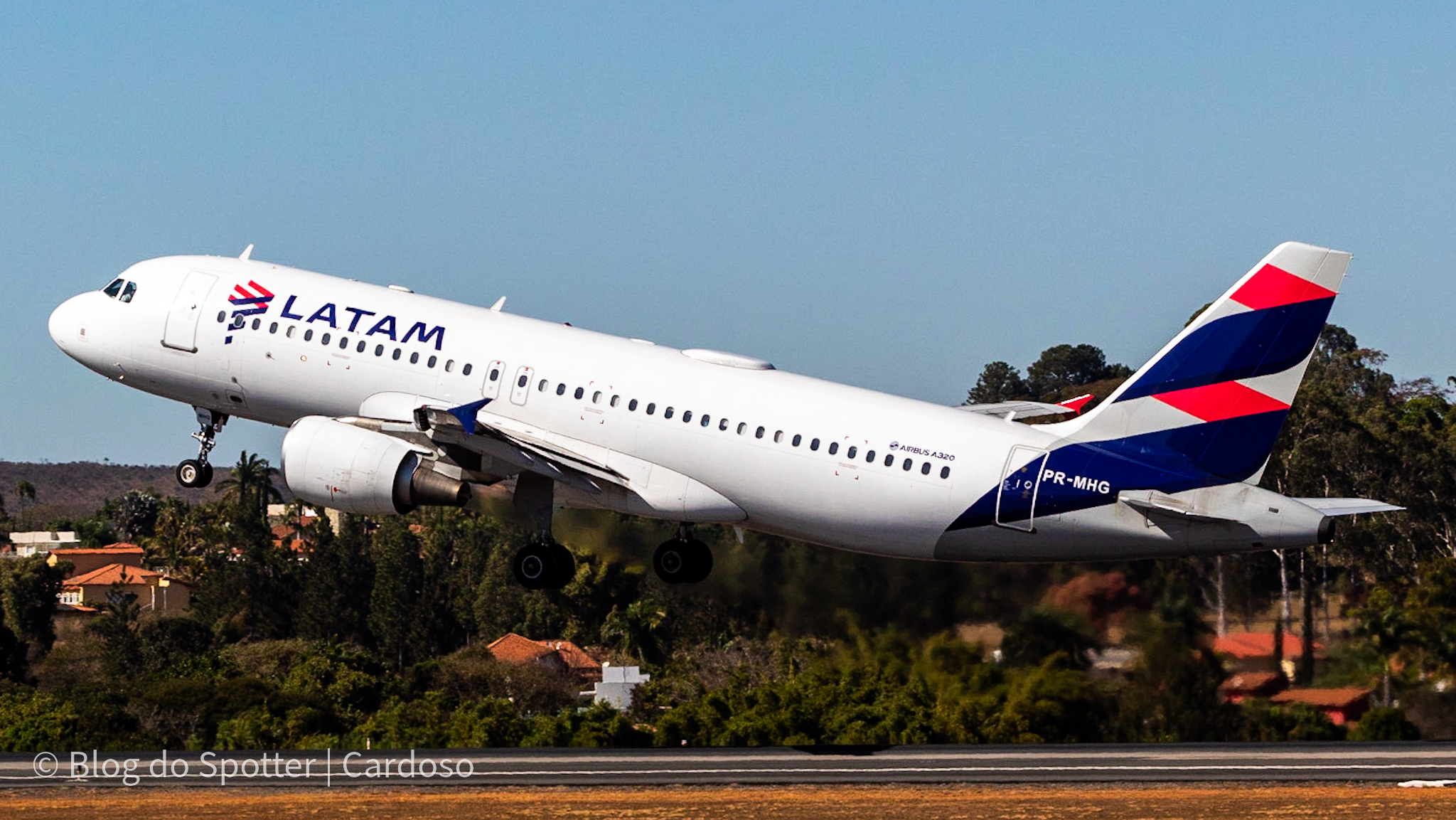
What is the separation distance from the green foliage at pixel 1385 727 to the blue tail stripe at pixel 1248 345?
10.4 meters

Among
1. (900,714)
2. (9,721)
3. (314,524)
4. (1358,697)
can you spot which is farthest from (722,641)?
(314,524)

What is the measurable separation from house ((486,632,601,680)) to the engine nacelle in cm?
5155

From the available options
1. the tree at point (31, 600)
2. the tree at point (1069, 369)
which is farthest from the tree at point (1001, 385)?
the tree at point (31, 600)

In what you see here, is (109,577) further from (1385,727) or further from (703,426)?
(1385,727)

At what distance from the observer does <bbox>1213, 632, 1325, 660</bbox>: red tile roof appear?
137ft

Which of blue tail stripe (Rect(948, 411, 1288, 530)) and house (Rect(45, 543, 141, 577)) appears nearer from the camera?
blue tail stripe (Rect(948, 411, 1288, 530))

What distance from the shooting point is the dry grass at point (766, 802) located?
123ft

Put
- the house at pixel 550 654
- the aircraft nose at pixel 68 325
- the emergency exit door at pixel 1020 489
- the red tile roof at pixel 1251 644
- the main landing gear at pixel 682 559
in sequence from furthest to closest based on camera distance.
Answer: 1. the house at pixel 550 654
2. the aircraft nose at pixel 68 325
3. the main landing gear at pixel 682 559
4. the red tile roof at pixel 1251 644
5. the emergency exit door at pixel 1020 489

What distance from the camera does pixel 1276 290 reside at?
3838 centimetres

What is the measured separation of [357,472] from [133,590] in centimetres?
11348

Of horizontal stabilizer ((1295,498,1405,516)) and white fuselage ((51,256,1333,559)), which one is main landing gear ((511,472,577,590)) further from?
horizontal stabilizer ((1295,498,1405,516))

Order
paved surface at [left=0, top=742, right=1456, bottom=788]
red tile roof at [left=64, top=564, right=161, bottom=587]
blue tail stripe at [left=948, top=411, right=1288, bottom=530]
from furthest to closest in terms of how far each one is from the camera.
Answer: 1. red tile roof at [left=64, top=564, right=161, bottom=587]
2. paved surface at [left=0, top=742, right=1456, bottom=788]
3. blue tail stripe at [left=948, top=411, right=1288, bottom=530]

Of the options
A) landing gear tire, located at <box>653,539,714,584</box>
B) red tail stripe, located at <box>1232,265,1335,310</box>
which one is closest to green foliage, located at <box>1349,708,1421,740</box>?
red tail stripe, located at <box>1232,265,1335,310</box>

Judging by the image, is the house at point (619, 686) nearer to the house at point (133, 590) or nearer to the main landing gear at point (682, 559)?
the main landing gear at point (682, 559)
